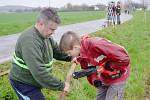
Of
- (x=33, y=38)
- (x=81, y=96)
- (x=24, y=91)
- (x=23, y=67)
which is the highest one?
(x=33, y=38)

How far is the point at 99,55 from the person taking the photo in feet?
15.8

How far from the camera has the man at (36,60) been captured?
4.23 meters

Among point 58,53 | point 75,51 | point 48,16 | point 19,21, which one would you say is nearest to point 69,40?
point 75,51

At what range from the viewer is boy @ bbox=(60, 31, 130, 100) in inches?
180

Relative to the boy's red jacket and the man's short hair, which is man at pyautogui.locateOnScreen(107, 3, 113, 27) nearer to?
the boy's red jacket

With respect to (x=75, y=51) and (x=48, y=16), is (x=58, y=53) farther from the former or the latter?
(x=48, y=16)

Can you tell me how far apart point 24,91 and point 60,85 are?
464 mm

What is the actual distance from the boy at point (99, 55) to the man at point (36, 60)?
0.27 m

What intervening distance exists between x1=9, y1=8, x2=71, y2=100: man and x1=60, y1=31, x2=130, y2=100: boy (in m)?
0.27

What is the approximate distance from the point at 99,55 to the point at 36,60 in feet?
2.88

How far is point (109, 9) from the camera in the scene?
86.7ft

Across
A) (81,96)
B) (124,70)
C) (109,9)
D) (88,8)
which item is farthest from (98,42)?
(88,8)

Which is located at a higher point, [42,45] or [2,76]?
[42,45]

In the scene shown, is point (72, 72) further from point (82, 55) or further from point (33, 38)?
point (33, 38)
